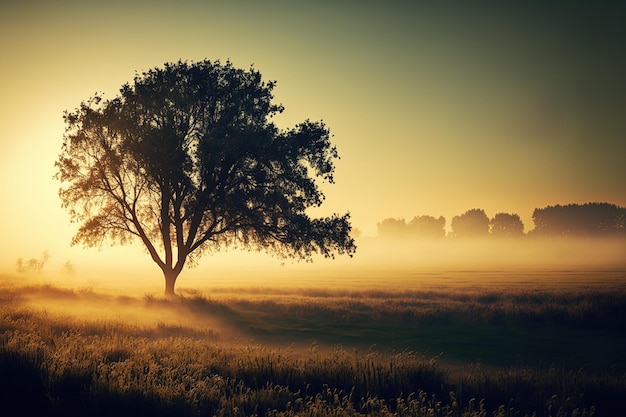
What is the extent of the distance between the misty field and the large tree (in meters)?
5.01

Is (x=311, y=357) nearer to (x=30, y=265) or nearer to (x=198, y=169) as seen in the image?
(x=198, y=169)

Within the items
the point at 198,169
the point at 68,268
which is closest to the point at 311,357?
the point at 198,169

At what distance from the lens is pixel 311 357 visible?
586 inches

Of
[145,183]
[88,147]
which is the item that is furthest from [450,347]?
[88,147]

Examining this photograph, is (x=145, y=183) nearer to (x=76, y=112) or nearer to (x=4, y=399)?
(x=76, y=112)

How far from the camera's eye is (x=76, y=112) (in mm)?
36406

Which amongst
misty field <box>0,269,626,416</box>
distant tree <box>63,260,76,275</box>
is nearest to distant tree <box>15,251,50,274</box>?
distant tree <box>63,260,76,275</box>

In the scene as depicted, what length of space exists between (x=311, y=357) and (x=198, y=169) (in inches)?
901

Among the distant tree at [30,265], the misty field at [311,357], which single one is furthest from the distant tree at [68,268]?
the misty field at [311,357]

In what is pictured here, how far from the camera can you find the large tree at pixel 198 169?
3500cm

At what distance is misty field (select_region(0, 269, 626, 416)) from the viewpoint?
967cm

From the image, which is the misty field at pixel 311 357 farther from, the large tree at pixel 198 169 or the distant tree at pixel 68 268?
the distant tree at pixel 68 268

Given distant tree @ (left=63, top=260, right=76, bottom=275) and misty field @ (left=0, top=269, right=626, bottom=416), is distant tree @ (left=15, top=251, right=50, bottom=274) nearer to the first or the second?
distant tree @ (left=63, top=260, right=76, bottom=275)

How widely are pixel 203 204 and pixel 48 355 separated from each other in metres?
24.0
